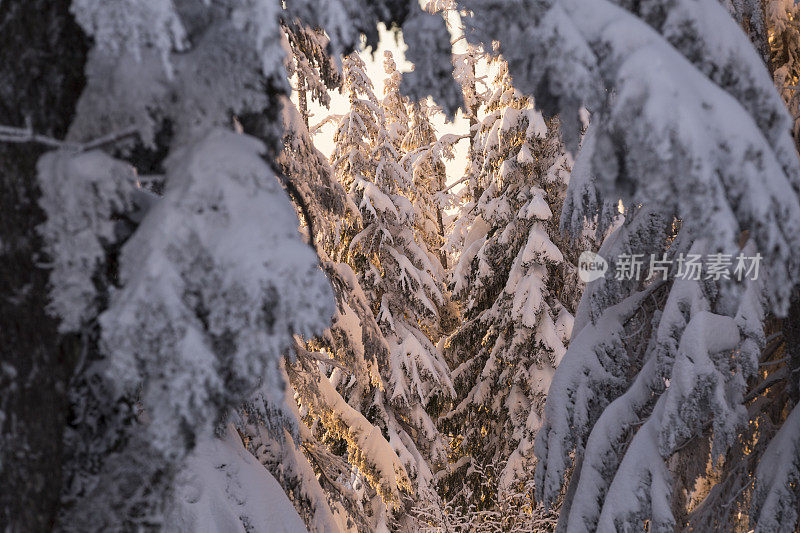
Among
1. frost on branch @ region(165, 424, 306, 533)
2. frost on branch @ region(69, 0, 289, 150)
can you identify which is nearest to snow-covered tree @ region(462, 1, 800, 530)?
frost on branch @ region(69, 0, 289, 150)

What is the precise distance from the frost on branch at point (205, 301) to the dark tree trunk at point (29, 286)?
1.12 feet

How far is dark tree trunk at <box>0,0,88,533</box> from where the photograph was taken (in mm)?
2398

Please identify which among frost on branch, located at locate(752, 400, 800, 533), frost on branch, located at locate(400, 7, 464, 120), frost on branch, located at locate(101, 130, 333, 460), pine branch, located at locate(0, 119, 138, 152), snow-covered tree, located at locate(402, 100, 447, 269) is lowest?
frost on branch, located at locate(752, 400, 800, 533)

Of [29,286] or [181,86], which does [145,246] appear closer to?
→ [29,286]

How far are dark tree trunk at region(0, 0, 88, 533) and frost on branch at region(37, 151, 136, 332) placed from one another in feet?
0.20

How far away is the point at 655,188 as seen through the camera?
2.60 metres

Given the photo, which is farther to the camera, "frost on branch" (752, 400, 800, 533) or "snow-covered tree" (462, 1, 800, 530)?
"frost on branch" (752, 400, 800, 533)

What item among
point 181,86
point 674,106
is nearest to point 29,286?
point 181,86

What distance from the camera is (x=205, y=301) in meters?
2.42

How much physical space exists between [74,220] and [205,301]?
0.54 meters

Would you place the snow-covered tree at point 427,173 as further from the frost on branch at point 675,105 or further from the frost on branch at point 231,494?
the frost on branch at point 675,105

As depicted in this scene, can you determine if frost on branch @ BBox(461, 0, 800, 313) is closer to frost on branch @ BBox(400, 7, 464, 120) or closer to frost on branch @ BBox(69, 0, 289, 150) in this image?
frost on branch @ BBox(400, 7, 464, 120)

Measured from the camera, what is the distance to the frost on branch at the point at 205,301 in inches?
91.7

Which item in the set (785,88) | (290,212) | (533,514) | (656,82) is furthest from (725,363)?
(533,514)
